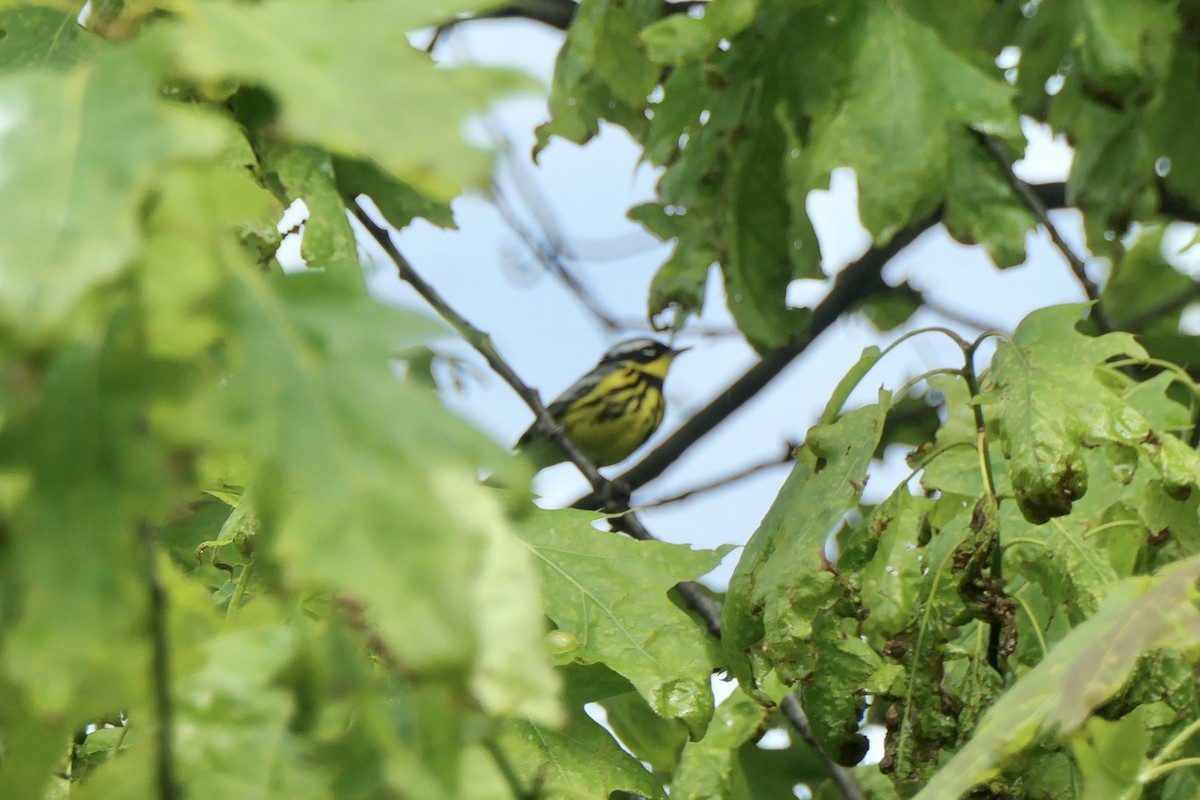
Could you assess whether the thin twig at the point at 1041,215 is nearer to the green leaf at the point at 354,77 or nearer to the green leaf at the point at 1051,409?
the green leaf at the point at 1051,409

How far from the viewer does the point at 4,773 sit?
835 millimetres

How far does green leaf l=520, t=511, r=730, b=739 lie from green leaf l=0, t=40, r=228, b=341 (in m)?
1.27

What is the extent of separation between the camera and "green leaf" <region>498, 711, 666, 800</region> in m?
1.86

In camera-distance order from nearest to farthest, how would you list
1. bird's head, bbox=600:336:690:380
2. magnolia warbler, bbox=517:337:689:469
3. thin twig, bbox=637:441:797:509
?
thin twig, bbox=637:441:797:509 < magnolia warbler, bbox=517:337:689:469 < bird's head, bbox=600:336:690:380

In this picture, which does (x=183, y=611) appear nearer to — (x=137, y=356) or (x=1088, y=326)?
(x=137, y=356)

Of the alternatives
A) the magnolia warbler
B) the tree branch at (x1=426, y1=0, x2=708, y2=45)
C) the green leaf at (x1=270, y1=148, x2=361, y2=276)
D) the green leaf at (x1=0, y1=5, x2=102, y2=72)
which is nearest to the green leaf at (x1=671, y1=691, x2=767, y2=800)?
the green leaf at (x1=270, y1=148, x2=361, y2=276)

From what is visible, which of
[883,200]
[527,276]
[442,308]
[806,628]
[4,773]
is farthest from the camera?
[527,276]

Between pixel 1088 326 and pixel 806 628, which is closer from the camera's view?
pixel 806 628

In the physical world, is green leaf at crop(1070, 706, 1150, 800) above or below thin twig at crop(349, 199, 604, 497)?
above

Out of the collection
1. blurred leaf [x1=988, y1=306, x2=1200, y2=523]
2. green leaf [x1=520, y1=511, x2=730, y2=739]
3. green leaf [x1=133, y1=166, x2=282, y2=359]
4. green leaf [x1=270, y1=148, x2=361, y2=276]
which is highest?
green leaf [x1=133, y1=166, x2=282, y2=359]

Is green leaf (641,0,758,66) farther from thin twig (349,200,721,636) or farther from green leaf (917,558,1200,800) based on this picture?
green leaf (917,558,1200,800)

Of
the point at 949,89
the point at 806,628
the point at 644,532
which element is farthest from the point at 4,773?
the point at 644,532

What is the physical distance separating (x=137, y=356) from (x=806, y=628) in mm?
1362

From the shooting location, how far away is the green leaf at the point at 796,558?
6.40 feet
